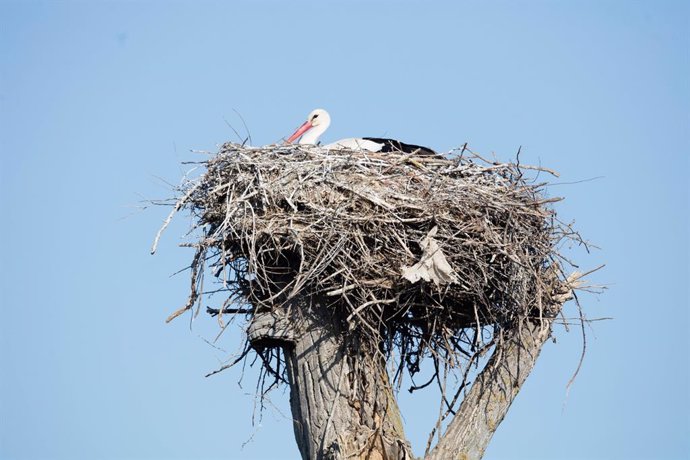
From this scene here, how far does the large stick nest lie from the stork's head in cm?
287

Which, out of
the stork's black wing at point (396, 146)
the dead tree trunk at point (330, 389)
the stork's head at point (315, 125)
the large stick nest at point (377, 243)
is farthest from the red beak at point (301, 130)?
the dead tree trunk at point (330, 389)

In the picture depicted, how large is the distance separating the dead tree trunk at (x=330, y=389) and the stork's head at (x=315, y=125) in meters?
3.93

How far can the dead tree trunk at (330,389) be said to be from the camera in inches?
213

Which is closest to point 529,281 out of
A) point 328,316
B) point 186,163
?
point 328,316

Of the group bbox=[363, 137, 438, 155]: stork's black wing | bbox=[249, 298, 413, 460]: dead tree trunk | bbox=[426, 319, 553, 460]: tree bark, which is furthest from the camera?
bbox=[363, 137, 438, 155]: stork's black wing

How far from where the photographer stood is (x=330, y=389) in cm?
557

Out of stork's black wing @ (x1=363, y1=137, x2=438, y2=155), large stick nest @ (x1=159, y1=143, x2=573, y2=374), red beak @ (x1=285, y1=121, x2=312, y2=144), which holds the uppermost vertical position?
red beak @ (x1=285, y1=121, x2=312, y2=144)

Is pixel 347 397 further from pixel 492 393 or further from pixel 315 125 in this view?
pixel 315 125

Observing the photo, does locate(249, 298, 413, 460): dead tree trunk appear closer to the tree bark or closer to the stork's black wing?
the tree bark

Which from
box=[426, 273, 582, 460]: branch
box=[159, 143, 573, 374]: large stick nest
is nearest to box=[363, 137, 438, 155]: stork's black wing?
box=[159, 143, 573, 374]: large stick nest

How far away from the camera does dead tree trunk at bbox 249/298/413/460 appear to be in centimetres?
542

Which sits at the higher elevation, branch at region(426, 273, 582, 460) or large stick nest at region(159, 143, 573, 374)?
large stick nest at region(159, 143, 573, 374)

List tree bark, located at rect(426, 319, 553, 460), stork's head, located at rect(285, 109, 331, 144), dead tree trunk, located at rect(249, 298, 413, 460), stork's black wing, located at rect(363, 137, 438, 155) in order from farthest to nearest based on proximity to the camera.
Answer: stork's head, located at rect(285, 109, 331, 144) < stork's black wing, located at rect(363, 137, 438, 155) < tree bark, located at rect(426, 319, 553, 460) < dead tree trunk, located at rect(249, 298, 413, 460)

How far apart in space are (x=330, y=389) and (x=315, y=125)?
14.8 feet
